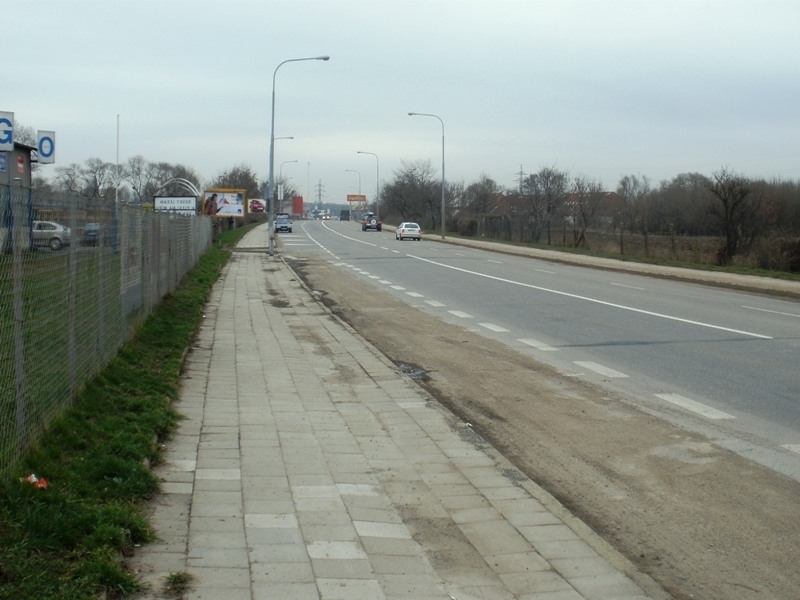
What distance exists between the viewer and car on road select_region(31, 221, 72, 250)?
245 inches

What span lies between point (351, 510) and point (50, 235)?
3029 mm

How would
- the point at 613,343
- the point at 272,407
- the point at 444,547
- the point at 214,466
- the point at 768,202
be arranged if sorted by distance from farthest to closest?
the point at 768,202 < the point at 613,343 < the point at 272,407 < the point at 214,466 < the point at 444,547

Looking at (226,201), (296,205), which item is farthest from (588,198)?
(296,205)

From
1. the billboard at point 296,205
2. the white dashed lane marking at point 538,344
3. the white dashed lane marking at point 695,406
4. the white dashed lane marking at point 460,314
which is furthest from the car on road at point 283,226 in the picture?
the billboard at point 296,205

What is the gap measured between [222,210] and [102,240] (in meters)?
54.5

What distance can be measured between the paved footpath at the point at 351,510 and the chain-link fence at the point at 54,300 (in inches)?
37.7

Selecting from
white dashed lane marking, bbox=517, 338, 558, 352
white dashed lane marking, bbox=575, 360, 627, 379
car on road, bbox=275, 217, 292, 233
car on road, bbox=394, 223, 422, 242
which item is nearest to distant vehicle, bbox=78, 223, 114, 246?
white dashed lane marking, bbox=575, 360, 627, 379

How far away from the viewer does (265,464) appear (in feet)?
22.1

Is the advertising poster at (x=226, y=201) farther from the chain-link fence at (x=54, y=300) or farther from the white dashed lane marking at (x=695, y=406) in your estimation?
the white dashed lane marking at (x=695, y=406)

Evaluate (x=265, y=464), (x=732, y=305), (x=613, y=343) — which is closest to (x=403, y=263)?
(x=732, y=305)

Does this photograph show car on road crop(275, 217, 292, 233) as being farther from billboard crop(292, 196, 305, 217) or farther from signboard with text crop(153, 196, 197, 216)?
billboard crop(292, 196, 305, 217)

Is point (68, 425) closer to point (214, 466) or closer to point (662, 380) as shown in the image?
point (214, 466)

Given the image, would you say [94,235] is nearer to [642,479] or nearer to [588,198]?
[642,479]

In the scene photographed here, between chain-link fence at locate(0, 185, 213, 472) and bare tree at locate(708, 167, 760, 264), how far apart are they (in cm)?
2974
